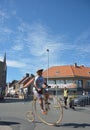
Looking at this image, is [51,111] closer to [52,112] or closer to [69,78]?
[52,112]

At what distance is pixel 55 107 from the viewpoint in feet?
37.7

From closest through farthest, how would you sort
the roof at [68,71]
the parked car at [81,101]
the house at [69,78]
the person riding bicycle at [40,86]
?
the person riding bicycle at [40,86], the parked car at [81,101], the house at [69,78], the roof at [68,71]

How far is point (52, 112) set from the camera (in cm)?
1165

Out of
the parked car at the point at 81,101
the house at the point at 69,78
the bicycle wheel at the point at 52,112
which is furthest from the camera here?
the house at the point at 69,78

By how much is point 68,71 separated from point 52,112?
82678 millimetres

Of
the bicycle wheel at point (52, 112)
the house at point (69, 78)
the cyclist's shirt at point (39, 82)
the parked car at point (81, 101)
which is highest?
the house at point (69, 78)

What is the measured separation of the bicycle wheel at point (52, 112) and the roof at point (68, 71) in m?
79.0

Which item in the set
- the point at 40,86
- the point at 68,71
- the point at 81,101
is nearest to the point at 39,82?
the point at 40,86

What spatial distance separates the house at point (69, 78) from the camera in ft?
300

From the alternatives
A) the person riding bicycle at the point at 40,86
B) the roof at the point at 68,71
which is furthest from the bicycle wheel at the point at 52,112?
the roof at the point at 68,71

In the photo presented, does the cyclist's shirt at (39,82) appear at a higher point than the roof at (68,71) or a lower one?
lower

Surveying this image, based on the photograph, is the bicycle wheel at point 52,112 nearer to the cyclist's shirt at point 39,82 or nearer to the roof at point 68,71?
the cyclist's shirt at point 39,82

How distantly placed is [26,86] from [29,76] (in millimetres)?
18653

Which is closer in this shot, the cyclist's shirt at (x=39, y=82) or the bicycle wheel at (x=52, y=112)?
the bicycle wheel at (x=52, y=112)
